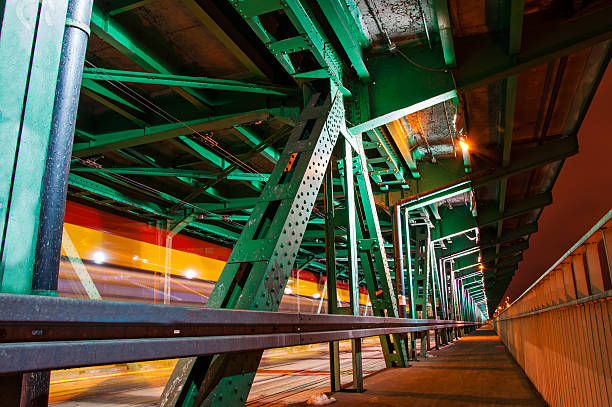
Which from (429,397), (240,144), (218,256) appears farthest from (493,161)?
(218,256)


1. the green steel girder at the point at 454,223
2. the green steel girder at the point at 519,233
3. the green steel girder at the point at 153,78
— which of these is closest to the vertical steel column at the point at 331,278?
the green steel girder at the point at 153,78

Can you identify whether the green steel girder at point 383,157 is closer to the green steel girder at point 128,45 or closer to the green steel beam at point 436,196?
the green steel beam at point 436,196

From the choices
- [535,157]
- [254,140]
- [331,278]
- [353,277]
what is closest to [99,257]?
[254,140]

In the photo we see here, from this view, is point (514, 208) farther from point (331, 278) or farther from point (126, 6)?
point (126, 6)

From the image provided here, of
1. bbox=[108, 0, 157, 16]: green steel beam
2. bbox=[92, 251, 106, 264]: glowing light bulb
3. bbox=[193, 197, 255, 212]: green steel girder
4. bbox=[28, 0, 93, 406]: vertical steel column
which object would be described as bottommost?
bbox=[28, 0, 93, 406]: vertical steel column

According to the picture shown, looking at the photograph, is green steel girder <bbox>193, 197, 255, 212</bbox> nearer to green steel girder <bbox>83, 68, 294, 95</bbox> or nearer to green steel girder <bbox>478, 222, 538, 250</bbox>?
green steel girder <bbox>83, 68, 294, 95</bbox>

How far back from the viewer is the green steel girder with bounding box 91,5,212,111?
5.68 metres

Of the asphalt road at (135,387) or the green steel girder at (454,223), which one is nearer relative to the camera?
the asphalt road at (135,387)

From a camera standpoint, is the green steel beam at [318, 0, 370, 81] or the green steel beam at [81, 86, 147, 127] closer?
the green steel beam at [318, 0, 370, 81]

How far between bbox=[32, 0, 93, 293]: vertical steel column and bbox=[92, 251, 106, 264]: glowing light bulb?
10.6 m

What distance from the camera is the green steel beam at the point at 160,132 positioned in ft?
24.5

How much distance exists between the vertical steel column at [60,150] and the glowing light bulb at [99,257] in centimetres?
1064

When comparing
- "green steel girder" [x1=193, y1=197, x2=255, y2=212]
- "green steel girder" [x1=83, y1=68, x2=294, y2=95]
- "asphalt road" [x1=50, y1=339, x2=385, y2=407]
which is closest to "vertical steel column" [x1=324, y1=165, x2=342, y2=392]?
"asphalt road" [x1=50, y1=339, x2=385, y2=407]

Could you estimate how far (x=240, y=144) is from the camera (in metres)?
10.7
